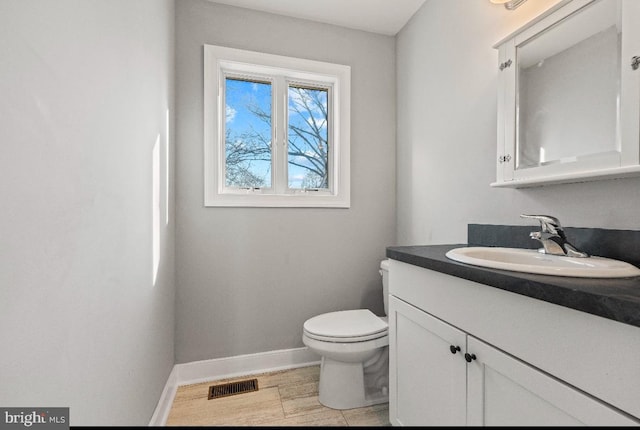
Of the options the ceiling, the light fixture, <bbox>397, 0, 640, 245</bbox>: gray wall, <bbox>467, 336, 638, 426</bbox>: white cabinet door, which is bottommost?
<bbox>467, 336, 638, 426</bbox>: white cabinet door

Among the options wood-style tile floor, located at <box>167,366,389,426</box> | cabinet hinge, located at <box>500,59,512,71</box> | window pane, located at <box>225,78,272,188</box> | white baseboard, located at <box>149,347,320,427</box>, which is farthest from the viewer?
window pane, located at <box>225,78,272,188</box>

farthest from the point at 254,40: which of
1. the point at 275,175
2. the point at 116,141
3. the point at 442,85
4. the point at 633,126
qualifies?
the point at 633,126

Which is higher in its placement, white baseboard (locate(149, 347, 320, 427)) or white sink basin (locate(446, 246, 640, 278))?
white sink basin (locate(446, 246, 640, 278))

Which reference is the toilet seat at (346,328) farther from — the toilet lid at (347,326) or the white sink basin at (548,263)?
the white sink basin at (548,263)

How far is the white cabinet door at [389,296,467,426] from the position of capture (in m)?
0.91

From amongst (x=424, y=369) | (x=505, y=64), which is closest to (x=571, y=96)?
(x=505, y=64)

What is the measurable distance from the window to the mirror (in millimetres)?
1103

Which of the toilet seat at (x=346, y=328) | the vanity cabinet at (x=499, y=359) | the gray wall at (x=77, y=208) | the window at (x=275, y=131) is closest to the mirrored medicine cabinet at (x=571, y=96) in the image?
the vanity cabinet at (x=499, y=359)

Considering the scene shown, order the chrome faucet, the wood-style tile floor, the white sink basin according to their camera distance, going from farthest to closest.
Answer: the wood-style tile floor < the chrome faucet < the white sink basin

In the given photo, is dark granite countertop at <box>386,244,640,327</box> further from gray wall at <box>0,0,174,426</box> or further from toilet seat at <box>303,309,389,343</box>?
gray wall at <box>0,0,174,426</box>

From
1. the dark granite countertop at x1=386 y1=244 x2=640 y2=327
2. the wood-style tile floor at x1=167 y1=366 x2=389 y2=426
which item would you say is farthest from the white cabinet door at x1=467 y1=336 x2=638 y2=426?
the wood-style tile floor at x1=167 y1=366 x2=389 y2=426

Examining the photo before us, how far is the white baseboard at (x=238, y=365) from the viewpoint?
1.74m

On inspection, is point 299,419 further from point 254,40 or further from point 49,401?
point 254,40

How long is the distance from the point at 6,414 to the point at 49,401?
1.02ft
